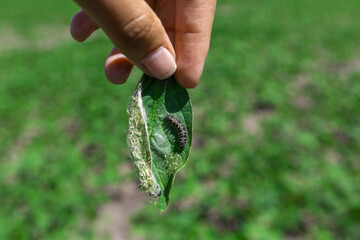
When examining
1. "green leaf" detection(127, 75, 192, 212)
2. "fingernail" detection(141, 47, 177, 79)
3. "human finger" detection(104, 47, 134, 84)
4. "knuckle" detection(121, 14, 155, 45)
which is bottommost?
"human finger" detection(104, 47, 134, 84)

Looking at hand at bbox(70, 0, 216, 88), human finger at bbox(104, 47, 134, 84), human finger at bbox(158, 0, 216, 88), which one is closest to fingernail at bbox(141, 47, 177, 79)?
hand at bbox(70, 0, 216, 88)

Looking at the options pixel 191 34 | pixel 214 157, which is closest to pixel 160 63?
pixel 191 34

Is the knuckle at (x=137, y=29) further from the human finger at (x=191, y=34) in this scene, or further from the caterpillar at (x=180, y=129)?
the caterpillar at (x=180, y=129)

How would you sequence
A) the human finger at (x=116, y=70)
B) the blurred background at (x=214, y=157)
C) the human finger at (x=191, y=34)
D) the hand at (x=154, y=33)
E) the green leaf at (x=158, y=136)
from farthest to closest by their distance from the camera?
1. the blurred background at (x=214, y=157)
2. the human finger at (x=116, y=70)
3. the human finger at (x=191, y=34)
4. the hand at (x=154, y=33)
5. the green leaf at (x=158, y=136)


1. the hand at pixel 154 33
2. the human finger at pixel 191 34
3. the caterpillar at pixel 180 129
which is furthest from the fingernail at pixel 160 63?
the caterpillar at pixel 180 129

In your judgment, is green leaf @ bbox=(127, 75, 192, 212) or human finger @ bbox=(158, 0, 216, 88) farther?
human finger @ bbox=(158, 0, 216, 88)

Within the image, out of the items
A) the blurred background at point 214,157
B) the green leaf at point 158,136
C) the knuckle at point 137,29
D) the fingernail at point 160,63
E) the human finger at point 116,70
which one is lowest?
the blurred background at point 214,157

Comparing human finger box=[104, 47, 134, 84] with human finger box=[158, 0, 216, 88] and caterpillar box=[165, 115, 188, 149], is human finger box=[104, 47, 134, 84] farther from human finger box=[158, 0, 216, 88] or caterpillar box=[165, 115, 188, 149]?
caterpillar box=[165, 115, 188, 149]

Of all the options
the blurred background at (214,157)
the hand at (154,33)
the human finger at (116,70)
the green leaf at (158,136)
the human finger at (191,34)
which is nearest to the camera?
the green leaf at (158,136)

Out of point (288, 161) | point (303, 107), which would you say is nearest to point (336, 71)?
point (303, 107)
